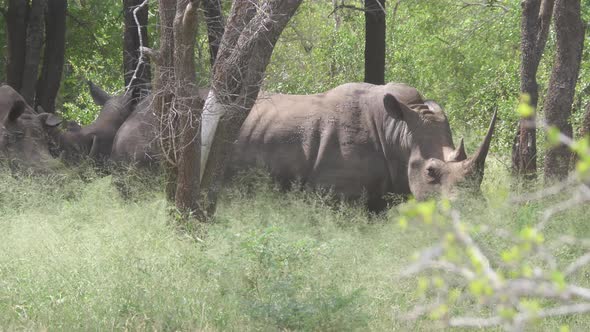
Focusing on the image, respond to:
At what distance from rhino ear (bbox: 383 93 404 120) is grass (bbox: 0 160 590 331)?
1.98m

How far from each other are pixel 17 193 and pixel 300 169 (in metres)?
3.25

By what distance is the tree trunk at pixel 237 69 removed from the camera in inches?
377

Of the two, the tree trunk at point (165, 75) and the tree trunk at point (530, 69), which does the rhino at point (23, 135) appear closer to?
the tree trunk at point (165, 75)

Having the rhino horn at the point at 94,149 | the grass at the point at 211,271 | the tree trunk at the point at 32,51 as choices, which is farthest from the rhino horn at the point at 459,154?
the tree trunk at the point at 32,51

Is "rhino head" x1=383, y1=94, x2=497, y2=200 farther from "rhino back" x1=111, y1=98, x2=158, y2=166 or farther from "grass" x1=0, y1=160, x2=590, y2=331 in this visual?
"rhino back" x1=111, y1=98, x2=158, y2=166

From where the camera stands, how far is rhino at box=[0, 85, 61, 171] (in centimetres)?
1294

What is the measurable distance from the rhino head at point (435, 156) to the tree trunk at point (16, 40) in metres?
7.93

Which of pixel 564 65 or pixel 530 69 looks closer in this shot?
pixel 564 65

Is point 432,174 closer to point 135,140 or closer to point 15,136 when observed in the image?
point 135,140

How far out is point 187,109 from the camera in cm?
912

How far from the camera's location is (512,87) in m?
18.7

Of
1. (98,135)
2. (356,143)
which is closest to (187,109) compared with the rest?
(356,143)

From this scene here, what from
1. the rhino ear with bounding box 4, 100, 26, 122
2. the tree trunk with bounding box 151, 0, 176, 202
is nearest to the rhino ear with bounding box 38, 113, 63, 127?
the rhino ear with bounding box 4, 100, 26, 122

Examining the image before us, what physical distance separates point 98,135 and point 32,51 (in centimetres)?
307
